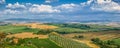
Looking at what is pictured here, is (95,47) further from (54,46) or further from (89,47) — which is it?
(54,46)

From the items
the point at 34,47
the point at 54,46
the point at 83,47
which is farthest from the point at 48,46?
the point at 83,47

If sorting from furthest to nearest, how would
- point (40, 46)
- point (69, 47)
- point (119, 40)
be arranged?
point (119, 40) → point (69, 47) → point (40, 46)

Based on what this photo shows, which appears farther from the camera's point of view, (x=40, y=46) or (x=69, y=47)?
(x=69, y=47)

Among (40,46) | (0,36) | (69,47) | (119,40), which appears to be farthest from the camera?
(119,40)

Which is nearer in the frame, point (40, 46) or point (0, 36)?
point (0, 36)

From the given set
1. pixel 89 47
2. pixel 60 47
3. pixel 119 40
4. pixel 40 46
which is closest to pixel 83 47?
pixel 89 47

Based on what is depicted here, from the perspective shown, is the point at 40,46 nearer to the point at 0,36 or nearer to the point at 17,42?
the point at 17,42

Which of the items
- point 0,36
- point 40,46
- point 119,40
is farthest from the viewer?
point 119,40

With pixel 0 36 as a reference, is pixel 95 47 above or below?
below

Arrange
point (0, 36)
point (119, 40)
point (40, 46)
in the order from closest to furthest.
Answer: point (0, 36), point (40, 46), point (119, 40)
